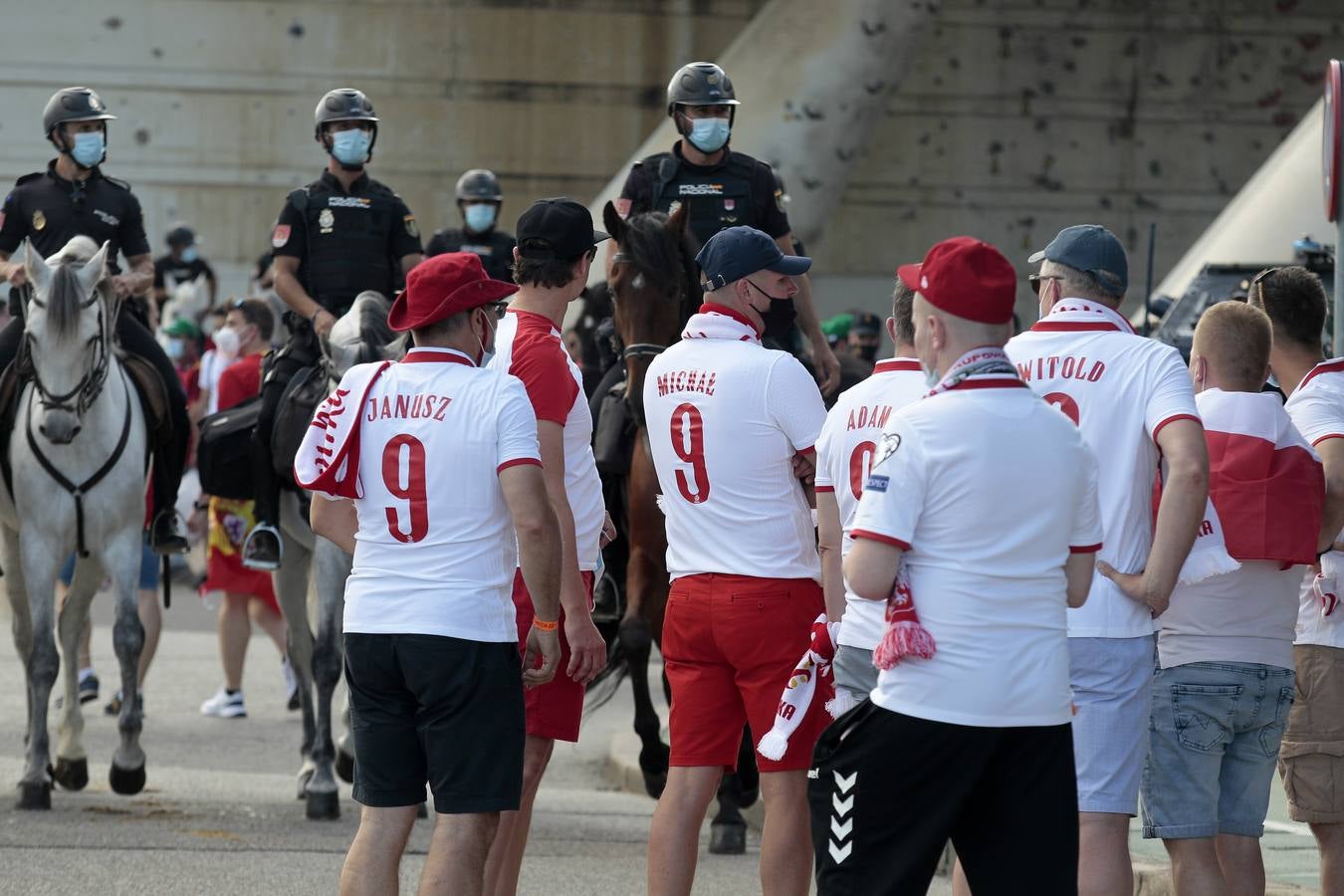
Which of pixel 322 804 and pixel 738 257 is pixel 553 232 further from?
pixel 322 804

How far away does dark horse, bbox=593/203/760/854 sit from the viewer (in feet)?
25.7

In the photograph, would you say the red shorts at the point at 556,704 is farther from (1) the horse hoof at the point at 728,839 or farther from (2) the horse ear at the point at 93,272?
(2) the horse ear at the point at 93,272

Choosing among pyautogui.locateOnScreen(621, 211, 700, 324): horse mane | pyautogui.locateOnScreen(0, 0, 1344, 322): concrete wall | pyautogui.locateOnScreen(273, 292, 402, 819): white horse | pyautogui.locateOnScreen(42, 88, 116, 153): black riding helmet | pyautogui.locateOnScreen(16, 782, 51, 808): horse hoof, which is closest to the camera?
pyautogui.locateOnScreen(621, 211, 700, 324): horse mane

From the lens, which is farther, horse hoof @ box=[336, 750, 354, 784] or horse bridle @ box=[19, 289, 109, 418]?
horse hoof @ box=[336, 750, 354, 784]

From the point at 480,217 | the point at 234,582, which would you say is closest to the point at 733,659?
the point at 234,582

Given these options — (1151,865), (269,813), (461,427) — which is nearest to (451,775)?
(461,427)

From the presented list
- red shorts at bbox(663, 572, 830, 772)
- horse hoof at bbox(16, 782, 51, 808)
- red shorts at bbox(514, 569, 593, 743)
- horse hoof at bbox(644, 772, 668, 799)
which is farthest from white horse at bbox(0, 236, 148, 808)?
red shorts at bbox(663, 572, 830, 772)

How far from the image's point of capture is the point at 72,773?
9.04 m

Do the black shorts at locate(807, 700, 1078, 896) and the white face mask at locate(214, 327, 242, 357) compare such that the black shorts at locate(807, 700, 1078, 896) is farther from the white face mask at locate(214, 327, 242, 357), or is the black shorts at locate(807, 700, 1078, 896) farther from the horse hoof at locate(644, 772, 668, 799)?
the white face mask at locate(214, 327, 242, 357)

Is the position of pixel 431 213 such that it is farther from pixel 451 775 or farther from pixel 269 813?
pixel 451 775

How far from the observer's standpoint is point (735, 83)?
57.9ft

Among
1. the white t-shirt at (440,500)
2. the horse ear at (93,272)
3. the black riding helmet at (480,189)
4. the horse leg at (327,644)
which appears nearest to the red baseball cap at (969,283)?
the white t-shirt at (440,500)

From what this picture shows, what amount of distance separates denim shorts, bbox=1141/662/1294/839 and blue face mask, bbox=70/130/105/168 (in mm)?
6134

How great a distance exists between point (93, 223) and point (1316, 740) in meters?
6.36
